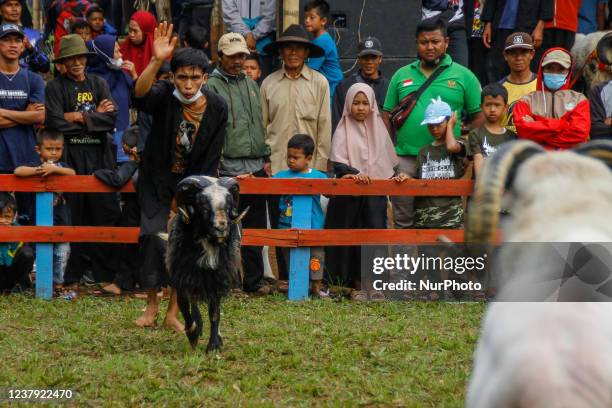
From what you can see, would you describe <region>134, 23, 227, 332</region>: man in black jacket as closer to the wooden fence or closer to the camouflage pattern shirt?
the wooden fence

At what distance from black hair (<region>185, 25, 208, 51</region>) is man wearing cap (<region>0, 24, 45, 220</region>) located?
2.42 metres

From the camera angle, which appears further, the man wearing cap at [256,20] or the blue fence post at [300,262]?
the man wearing cap at [256,20]

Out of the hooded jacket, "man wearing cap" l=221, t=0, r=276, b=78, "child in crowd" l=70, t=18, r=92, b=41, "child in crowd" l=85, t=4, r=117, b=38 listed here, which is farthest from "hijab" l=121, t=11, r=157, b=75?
the hooded jacket

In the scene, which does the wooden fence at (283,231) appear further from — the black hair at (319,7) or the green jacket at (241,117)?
the black hair at (319,7)

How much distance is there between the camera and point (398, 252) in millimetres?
10180

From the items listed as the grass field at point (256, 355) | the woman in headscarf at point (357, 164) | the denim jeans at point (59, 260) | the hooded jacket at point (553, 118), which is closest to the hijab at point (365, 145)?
the woman in headscarf at point (357, 164)

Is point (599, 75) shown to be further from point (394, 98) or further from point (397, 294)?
point (397, 294)

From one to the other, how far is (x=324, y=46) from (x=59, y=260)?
3762 millimetres

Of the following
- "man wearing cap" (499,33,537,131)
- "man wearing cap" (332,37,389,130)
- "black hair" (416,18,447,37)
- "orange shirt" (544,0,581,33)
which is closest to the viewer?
"black hair" (416,18,447,37)

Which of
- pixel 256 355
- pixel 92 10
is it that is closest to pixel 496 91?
pixel 256 355

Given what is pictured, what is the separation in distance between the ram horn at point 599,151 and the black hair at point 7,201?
7.74m

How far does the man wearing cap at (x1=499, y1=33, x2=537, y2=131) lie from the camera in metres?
10.7

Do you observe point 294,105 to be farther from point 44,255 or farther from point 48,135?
point 44,255

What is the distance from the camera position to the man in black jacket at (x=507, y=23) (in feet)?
38.5
